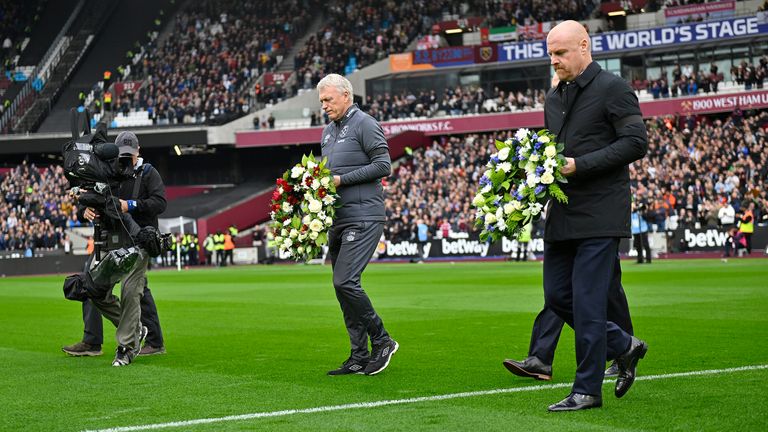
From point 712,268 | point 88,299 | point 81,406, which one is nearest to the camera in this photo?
point 81,406

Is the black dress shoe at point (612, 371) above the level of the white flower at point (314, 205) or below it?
below

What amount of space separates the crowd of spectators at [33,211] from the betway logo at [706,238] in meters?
28.9

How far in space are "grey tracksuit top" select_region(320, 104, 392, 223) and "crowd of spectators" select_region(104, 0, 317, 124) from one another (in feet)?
193

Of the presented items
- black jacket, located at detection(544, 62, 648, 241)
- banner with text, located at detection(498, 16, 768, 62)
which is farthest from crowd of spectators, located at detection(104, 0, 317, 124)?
black jacket, located at detection(544, 62, 648, 241)

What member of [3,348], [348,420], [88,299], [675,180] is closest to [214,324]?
[3,348]

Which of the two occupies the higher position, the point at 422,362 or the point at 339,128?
the point at 339,128

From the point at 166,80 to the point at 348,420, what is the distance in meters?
66.9

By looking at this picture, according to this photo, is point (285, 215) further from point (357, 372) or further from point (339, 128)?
point (357, 372)

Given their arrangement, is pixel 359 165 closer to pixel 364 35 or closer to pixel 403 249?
pixel 403 249

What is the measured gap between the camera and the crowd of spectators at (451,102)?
201ft

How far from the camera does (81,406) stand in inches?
309

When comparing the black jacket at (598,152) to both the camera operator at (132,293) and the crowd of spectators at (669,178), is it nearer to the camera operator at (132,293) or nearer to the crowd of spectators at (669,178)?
the camera operator at (132,293)

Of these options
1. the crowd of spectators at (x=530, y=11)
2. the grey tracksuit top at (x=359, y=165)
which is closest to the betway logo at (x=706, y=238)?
the crowd of spectators at (x=530, y=11)

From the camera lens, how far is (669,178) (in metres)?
45.1
